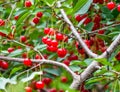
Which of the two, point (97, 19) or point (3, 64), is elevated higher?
point (97, 19)

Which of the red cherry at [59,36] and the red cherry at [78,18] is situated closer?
the red cherry at [59,36]

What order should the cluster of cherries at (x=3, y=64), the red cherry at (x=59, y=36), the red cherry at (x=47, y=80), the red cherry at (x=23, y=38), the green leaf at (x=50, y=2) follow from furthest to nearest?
the red cherry at (x=23, y=38), the red cherry at (x=47, y=80), the cluster of cherries at (x=3, y=64), the red cherry at (x=59, y=36), the green leaf at (x=50, y=2)

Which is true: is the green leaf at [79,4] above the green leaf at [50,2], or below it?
below

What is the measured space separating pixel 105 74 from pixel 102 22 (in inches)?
24.1

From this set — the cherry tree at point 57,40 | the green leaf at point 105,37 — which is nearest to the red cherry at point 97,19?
the cherry tree at point 57,40

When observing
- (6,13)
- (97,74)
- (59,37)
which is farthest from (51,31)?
(6,13)

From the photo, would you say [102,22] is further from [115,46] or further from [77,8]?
[115,46]

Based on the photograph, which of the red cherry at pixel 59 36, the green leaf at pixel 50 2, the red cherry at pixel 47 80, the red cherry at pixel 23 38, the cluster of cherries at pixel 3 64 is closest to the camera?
the green leaf at pixel 50 2

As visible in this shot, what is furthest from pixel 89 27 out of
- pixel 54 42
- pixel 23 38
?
pixel 23 38

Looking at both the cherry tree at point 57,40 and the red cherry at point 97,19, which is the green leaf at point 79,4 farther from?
the red cherry at point 97,19

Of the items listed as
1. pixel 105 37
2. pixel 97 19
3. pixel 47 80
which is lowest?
pixel 47 80

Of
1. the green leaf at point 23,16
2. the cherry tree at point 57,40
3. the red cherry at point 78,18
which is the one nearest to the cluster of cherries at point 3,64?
the cherry tree at point 57,40

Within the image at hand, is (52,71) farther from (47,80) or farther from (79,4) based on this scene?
(79,4)

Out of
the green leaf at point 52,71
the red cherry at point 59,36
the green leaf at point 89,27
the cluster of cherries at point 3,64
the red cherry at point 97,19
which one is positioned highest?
the red cherry at point 97,19
